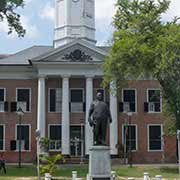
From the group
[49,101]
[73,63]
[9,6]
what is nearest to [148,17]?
[9,6]

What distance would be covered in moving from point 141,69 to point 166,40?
8.28 ft

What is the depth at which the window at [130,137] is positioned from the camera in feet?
155

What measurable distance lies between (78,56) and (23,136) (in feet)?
28.8

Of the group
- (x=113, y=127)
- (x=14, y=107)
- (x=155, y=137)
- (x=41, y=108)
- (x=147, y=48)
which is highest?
(x=147, y=48)

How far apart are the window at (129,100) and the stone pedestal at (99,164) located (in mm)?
28770

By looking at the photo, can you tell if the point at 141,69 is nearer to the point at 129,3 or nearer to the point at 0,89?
the point at 129,3

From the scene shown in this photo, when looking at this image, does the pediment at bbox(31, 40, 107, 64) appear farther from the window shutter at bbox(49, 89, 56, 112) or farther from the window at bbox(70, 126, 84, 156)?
the window at bbox(70, 126, 84, 156)

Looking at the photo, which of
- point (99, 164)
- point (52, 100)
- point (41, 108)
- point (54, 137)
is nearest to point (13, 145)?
point (54, 137)

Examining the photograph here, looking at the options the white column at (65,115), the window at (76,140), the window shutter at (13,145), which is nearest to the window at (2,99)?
the window shutter at (13,145)

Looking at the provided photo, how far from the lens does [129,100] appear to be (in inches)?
1909

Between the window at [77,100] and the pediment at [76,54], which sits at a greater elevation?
the pediment at [76,54]

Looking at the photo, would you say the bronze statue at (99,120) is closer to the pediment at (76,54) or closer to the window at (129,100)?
the pediment at (76,54)

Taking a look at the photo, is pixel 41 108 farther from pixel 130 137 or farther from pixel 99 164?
pixel 99 164

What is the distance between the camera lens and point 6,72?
48.0 meters
